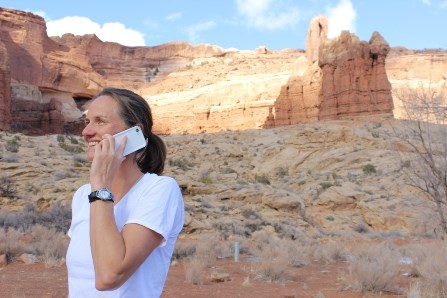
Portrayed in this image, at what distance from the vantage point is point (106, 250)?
1.43 m

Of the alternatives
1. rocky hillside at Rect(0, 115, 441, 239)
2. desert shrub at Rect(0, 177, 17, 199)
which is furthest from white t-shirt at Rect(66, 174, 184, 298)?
desert shrub at Rect(0, 177, 17, 199)

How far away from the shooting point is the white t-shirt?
1529mm

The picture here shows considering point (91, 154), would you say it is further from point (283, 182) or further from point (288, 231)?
point (283, 182)

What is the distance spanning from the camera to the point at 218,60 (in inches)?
3155

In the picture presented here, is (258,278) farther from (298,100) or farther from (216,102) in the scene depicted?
(216,102)

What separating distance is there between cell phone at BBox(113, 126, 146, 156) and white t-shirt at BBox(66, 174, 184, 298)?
108mm

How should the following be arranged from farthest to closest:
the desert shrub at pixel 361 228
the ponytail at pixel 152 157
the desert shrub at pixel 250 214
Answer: the desert shrub at pixel 361 228, the desert shrub at pixel 250 214, the ponytail at pixel 152 157

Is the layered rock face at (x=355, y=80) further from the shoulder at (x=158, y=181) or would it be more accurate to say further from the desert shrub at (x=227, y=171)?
the shoulder at (x=158, y=181)

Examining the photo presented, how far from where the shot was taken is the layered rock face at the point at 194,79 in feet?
121

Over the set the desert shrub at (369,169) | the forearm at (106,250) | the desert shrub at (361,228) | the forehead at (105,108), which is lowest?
the desert shrub at (361,228)

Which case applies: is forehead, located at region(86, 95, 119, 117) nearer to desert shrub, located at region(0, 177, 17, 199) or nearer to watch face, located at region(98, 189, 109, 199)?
watch face, located at region(98, 189, 109, 199)

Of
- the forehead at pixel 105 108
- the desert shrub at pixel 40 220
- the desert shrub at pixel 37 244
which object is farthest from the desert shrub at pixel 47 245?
the forehead at pixel 105 108

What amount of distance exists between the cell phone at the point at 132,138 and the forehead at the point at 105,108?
0.11 m

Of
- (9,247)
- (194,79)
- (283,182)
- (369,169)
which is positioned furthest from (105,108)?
(194,79)
